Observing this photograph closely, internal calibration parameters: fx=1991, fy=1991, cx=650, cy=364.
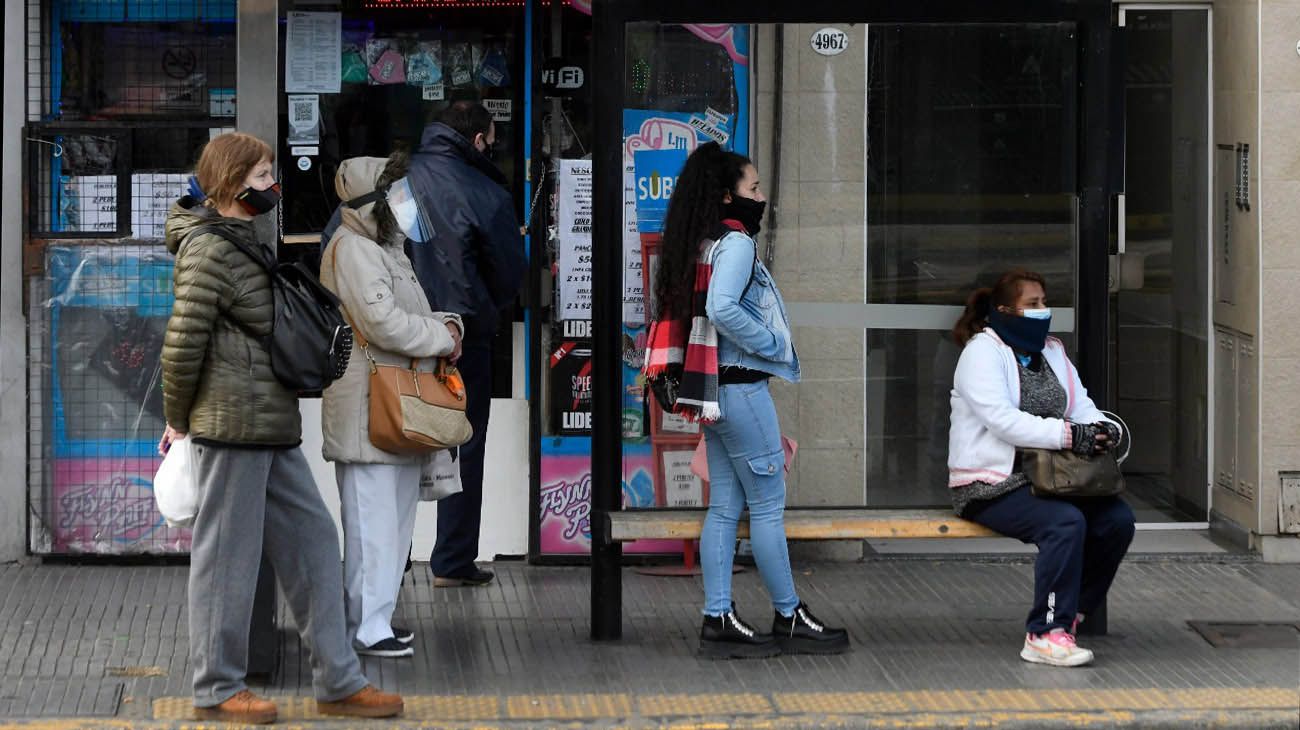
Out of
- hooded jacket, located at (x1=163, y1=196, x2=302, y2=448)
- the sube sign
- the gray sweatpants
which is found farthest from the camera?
the sube sign

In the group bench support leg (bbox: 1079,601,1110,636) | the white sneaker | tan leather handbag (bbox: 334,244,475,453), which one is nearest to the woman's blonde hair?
tan leather handbag (bbox: 334,244,475,453)

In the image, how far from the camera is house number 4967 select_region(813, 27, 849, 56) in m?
7.16

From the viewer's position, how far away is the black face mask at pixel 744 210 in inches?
256

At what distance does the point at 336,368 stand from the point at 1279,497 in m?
→ 4.32

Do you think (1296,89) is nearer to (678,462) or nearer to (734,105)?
(734,105)

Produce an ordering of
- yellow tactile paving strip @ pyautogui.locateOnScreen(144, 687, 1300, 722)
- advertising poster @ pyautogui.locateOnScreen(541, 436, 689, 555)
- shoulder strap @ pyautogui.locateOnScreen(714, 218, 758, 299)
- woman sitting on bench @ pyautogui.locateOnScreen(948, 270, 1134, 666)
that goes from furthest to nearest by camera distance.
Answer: advertising poster @ pyautogui.locateOnScreen(541, 436, 689, 555) < woman sitting on bench @ pyautogui.locateOnScreen(948, 270, 1134, 666) < shoulder strap @ pyautogui.locateOnScreen(714, 218, 758, 299) < yellow tactile paving strip @ pyautogui.locateOnScreen(144, 687, 1300, 722)

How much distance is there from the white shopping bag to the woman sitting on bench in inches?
67.2

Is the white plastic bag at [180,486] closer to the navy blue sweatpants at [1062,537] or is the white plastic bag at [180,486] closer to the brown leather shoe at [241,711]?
the brown leather shoe at [241,711]

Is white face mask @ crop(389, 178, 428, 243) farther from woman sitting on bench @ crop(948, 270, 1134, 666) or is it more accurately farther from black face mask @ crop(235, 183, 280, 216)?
woman sitting on bench @ crop(948, 270, 1134, 666)

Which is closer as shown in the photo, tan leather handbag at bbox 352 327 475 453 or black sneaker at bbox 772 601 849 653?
tan leather handbag at bbox 352 327 475 453

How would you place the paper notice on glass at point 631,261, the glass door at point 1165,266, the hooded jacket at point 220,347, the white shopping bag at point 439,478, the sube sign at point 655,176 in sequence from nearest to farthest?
the hooded jacket at point 220,347
the white shopping bag at point 439,478
the paper notice on glass at point 631,261
the sube sign at point 655,176
the glass door at point 1165,266

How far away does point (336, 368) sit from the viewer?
5730 millimetres

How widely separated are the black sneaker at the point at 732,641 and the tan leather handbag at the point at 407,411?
106cm

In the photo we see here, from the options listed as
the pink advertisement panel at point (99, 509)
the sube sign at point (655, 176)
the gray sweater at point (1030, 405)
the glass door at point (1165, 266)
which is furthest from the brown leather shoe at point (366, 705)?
the glass door at point (1165, 266)
